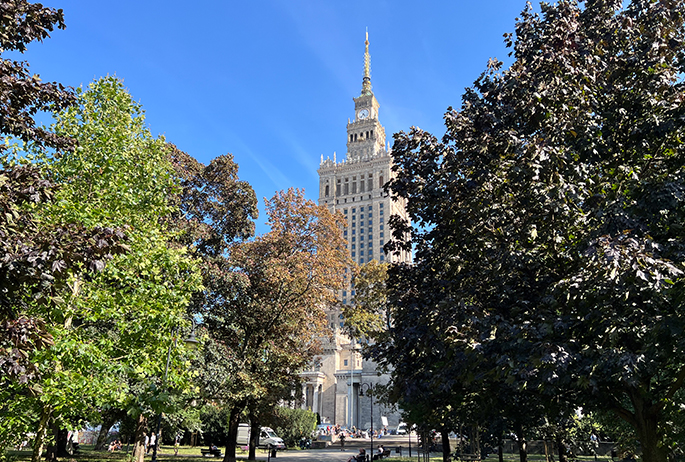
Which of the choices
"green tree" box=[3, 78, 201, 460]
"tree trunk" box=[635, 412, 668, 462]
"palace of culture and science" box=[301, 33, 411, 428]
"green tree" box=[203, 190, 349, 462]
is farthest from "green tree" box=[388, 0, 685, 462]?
"palace of culture and science" box=[301, 33, 411, 428]

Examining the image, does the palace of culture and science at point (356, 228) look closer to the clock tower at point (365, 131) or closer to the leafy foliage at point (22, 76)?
the clock tower at point (365, 131)

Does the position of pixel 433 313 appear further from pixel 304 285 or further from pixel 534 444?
pixel 534 444

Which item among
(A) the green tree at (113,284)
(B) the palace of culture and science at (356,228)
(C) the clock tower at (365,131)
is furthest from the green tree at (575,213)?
(C) the clock tower at (365,131)

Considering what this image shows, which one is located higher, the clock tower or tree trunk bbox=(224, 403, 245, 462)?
the clock tower

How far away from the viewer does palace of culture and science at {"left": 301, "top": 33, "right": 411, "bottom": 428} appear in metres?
88.6

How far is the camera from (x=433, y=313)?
38.0ft

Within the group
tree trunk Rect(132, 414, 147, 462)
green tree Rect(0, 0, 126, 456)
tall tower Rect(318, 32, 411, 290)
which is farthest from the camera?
tall tower Rect(318, 32, 411, 290)

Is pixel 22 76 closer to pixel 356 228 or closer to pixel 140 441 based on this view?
pixel 140 441

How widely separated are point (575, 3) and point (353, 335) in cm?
2443

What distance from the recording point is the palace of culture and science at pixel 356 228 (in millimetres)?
88562

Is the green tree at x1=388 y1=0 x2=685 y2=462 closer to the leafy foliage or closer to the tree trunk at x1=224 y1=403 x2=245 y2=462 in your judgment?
the leafy foliage

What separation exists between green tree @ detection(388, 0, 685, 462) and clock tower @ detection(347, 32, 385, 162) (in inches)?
5440

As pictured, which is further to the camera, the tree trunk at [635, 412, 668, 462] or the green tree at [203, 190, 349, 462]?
the green tree at [203, 190, 349, 462]

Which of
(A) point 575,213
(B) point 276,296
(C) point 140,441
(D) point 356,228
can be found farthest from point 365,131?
(A) point 575,213
